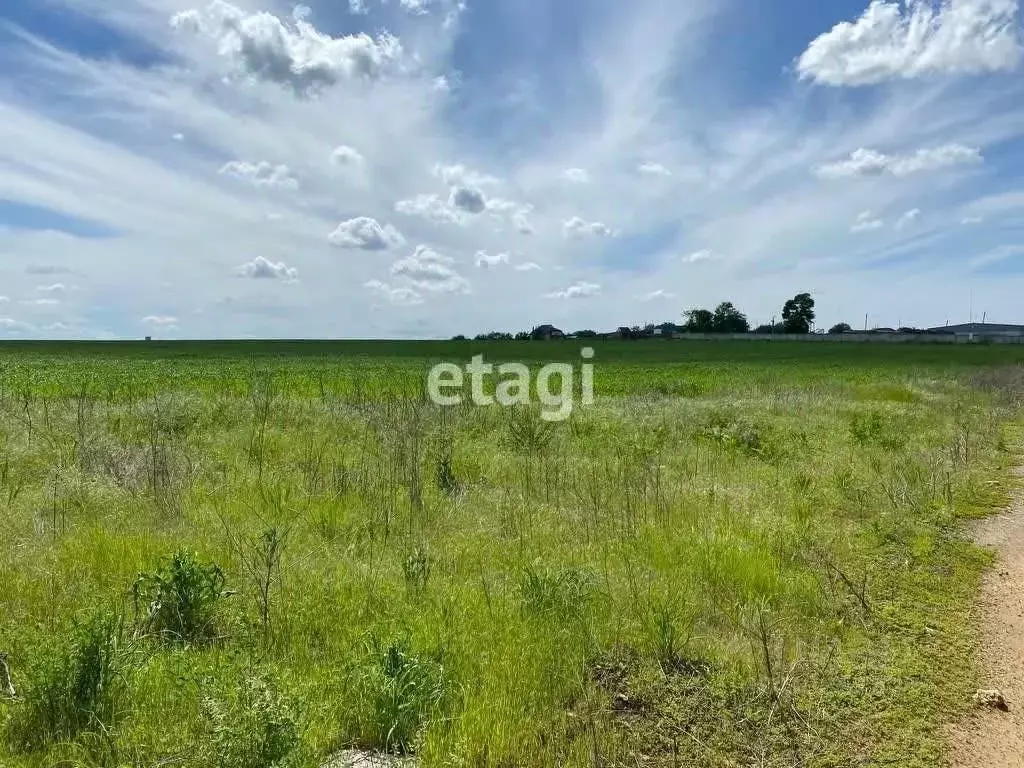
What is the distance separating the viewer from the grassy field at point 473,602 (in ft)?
10.3

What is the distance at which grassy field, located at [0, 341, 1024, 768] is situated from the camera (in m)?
3.15

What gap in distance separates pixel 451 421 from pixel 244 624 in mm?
7944

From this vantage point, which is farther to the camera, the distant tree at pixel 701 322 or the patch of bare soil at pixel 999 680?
the distant tree at pixel 701 322

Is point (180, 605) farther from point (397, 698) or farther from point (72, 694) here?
point (397, 698)

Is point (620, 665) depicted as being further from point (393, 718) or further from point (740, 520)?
point (740, 520)

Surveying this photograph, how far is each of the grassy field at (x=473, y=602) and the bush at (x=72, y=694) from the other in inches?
0.5

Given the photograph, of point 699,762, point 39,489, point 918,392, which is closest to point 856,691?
point 699,762

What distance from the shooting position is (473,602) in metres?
4.49

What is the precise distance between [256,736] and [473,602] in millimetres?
2024
